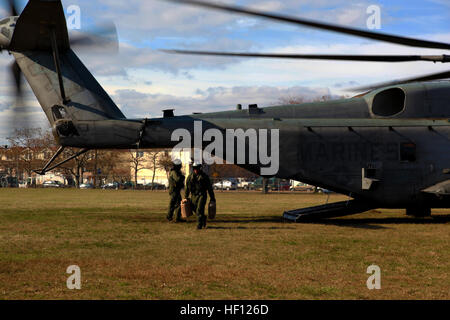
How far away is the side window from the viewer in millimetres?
15688

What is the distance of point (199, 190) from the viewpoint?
46.4ft

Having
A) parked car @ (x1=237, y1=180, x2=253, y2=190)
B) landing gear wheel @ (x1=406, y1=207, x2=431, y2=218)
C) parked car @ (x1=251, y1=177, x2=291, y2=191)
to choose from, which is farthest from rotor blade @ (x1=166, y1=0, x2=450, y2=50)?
parked car @ (x1=237, y1=180, x2=253, y2=190)

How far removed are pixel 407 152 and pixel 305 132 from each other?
346 cm

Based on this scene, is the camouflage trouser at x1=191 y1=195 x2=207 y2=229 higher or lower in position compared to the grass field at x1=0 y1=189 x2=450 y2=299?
higher

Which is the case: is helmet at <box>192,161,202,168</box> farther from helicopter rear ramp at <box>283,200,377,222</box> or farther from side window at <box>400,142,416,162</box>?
side window at <box>400,142,416,162</box>

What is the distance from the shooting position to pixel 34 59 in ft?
49.0

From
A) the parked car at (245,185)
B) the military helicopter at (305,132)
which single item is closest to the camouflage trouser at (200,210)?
the military helicopter at (305,132)

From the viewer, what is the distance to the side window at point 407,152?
51.5 feet

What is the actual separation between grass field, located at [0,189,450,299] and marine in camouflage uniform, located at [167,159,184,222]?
0.62 metres

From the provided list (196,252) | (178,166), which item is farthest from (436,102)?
(196,252)
